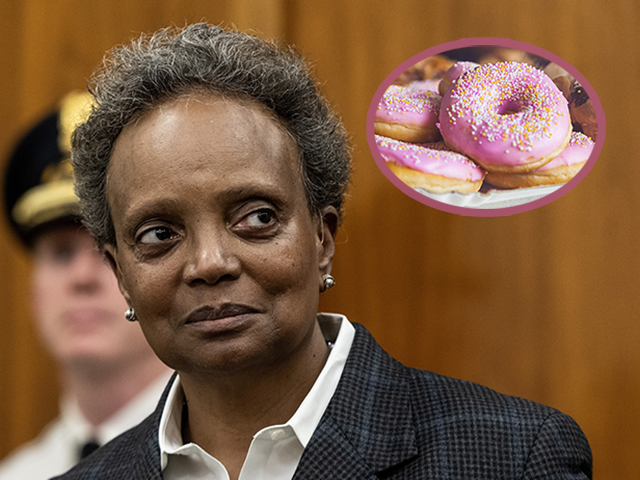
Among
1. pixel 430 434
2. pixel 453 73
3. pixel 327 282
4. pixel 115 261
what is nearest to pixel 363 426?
pixel 430 434

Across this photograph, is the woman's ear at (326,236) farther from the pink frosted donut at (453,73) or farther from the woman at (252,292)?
the pink frosted donut at (453,73)

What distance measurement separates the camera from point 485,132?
150cm

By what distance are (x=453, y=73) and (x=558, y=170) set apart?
33cm

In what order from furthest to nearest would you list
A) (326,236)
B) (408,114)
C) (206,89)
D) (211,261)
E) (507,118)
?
1. (408,114)
2. (507,118)
3. (326,236)
4. (206,89)
5. (211,261)

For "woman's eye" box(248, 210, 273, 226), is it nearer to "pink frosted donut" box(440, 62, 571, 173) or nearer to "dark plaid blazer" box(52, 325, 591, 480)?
"dark plaid blazer" box(52, 325, 591, 480)

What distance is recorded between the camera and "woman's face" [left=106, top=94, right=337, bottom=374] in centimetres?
104

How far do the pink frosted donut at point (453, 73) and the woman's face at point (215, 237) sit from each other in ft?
1.90

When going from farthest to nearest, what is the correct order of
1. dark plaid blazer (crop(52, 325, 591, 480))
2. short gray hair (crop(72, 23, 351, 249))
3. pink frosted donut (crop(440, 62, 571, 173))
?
pink frosted donut (crop(440, 62, 571, 173)) → short gray hair (crop(72, 23, 351, 249)) → dark plaid blazer (crop(52, 325, 591, 480))

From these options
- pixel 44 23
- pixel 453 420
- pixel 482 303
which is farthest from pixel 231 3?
pixel 453 420

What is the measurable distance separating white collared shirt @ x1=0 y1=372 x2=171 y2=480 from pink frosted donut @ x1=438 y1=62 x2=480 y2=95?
100 cm

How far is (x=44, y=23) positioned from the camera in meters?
1.93

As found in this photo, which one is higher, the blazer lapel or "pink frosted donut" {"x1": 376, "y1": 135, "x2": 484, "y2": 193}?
"pink frosted donut" {"x1": 376, "y1": 135, "x2": 484, "y2": 193}

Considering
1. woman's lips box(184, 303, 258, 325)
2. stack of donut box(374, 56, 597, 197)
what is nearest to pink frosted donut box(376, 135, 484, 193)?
stack of donut box(374, 56, 597, 197)

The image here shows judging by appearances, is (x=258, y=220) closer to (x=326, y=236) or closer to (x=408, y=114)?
(x=326, y=236)
